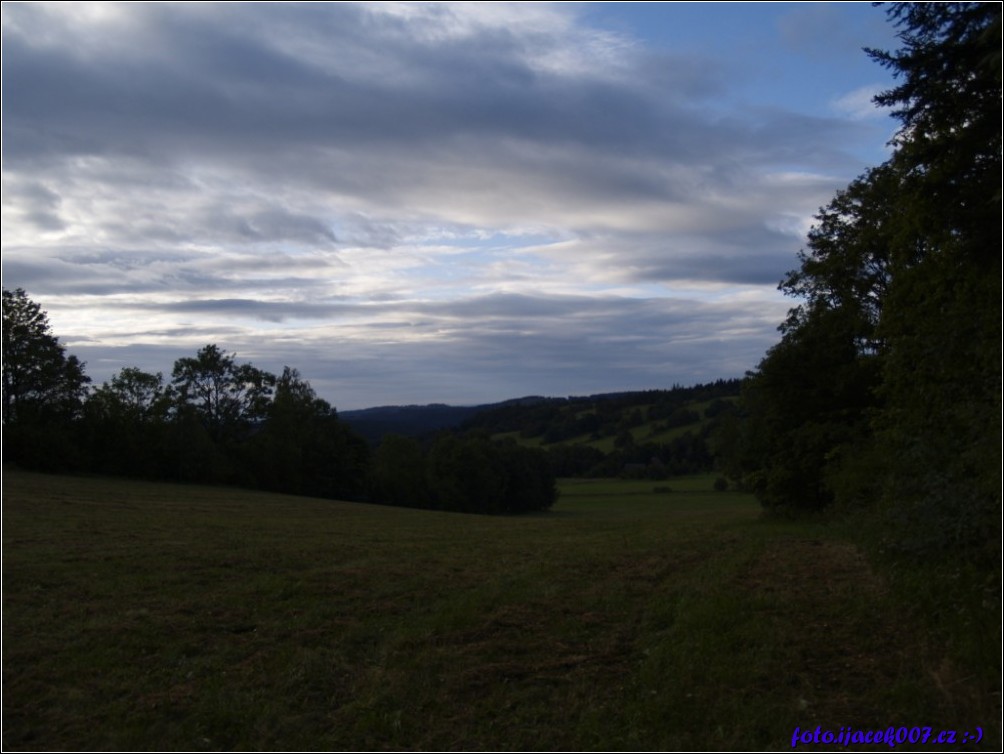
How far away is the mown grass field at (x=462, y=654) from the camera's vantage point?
6.83 metres

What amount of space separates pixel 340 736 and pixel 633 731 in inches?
87.7

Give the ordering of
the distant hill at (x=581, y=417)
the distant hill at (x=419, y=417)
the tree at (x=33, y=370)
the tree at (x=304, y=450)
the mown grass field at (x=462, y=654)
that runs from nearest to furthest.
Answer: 1. the mown grass field at (x=462, y=654)
2. the tree at (x=33, y=370)
3. the tree at (x=304, y=450)
4. the distant hill at (x=581, y=417)
5. the distant hill at (x=419, y=417)

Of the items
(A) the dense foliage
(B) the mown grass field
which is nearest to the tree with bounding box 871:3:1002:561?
(A) the dense foliage

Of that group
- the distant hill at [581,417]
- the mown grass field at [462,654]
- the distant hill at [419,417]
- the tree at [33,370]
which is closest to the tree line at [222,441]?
the tree at [33,370]

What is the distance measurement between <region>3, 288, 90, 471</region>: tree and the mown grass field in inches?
1725

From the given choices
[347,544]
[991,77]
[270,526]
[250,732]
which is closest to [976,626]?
[991,77]

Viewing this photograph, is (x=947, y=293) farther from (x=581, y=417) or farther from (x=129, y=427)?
(x=581, y=417)

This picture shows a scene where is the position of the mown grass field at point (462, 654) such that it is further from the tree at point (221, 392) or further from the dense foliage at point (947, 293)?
the tree at point (221, 392)

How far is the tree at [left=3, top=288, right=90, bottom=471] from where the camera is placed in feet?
175

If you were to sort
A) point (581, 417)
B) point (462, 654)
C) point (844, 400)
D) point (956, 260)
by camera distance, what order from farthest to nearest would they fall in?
point (581, 417) → point (844, 400) → point (956, 260) → point (462, 654)

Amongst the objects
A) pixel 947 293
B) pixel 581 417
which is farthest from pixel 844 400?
pixel 581 417

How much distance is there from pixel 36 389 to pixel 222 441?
17.9 metres

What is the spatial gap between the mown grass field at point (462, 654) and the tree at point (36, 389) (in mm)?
43817

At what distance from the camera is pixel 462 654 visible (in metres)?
8.68
